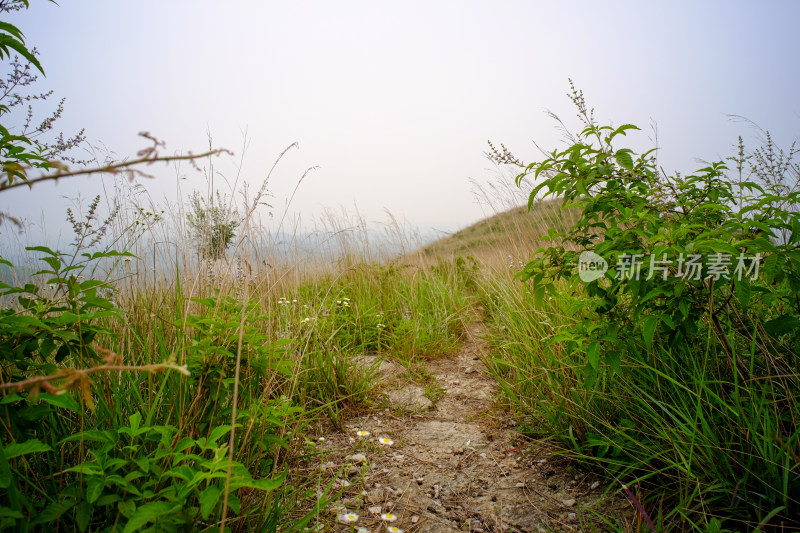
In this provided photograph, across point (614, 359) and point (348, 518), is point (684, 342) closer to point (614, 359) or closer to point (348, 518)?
point (614, 359)

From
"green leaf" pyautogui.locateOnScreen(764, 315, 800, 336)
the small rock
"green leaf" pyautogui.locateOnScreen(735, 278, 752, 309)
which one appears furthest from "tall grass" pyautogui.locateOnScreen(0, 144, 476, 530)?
"green leaf" pyautogui.locateOnScreen(764, 315, 800, 336)

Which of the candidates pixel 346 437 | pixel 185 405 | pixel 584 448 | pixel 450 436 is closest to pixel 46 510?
pixel 185 405

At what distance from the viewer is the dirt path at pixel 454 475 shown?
149 centimetres

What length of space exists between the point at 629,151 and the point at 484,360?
1662 millimetres

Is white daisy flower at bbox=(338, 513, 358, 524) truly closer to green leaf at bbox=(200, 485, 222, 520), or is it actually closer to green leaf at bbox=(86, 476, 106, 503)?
green leaf at bbox=(200, 485, 222, 520)

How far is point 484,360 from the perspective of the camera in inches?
109

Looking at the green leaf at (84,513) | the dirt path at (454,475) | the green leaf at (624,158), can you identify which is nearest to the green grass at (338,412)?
the green leaf at (84,513)

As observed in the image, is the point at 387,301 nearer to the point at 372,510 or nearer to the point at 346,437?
the point at 346,437

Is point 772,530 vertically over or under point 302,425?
under
